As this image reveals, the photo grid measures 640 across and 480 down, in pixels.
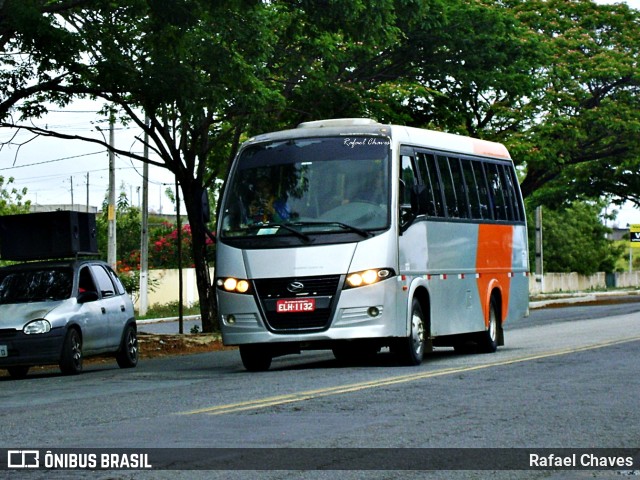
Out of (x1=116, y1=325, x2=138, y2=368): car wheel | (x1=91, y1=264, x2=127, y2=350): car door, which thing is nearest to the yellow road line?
(x1=91, y1=264, x2=127, y2=350): car door

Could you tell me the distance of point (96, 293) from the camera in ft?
67.3

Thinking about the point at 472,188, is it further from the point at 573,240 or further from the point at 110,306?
the point at 573,240

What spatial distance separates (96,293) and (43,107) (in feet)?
22.8

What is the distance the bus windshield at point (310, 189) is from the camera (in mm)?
17844

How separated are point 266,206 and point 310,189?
0.62 m

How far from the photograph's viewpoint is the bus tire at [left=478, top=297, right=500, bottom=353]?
2197 centimetres

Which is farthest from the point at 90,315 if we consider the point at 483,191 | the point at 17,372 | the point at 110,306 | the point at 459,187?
the point at 483,191

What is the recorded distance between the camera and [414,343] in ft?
60.3

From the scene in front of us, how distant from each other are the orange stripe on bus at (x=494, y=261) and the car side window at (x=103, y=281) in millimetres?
5561

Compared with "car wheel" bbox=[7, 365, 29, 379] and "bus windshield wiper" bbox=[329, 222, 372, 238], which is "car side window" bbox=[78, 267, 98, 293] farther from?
"bus windshield wiper" bbox=[329, 222, 372, 238]

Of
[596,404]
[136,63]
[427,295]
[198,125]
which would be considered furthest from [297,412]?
[198,125]

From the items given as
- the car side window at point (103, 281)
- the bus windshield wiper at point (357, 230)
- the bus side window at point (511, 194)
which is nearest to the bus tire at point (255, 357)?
the bus windshield wiper at point (357, 230)

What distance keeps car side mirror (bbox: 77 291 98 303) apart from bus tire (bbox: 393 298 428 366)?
4.58 metres

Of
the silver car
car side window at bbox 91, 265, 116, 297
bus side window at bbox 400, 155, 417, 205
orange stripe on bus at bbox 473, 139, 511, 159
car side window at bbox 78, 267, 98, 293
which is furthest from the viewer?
orange stripe on bus at bbox 473, 139, 511, 159
